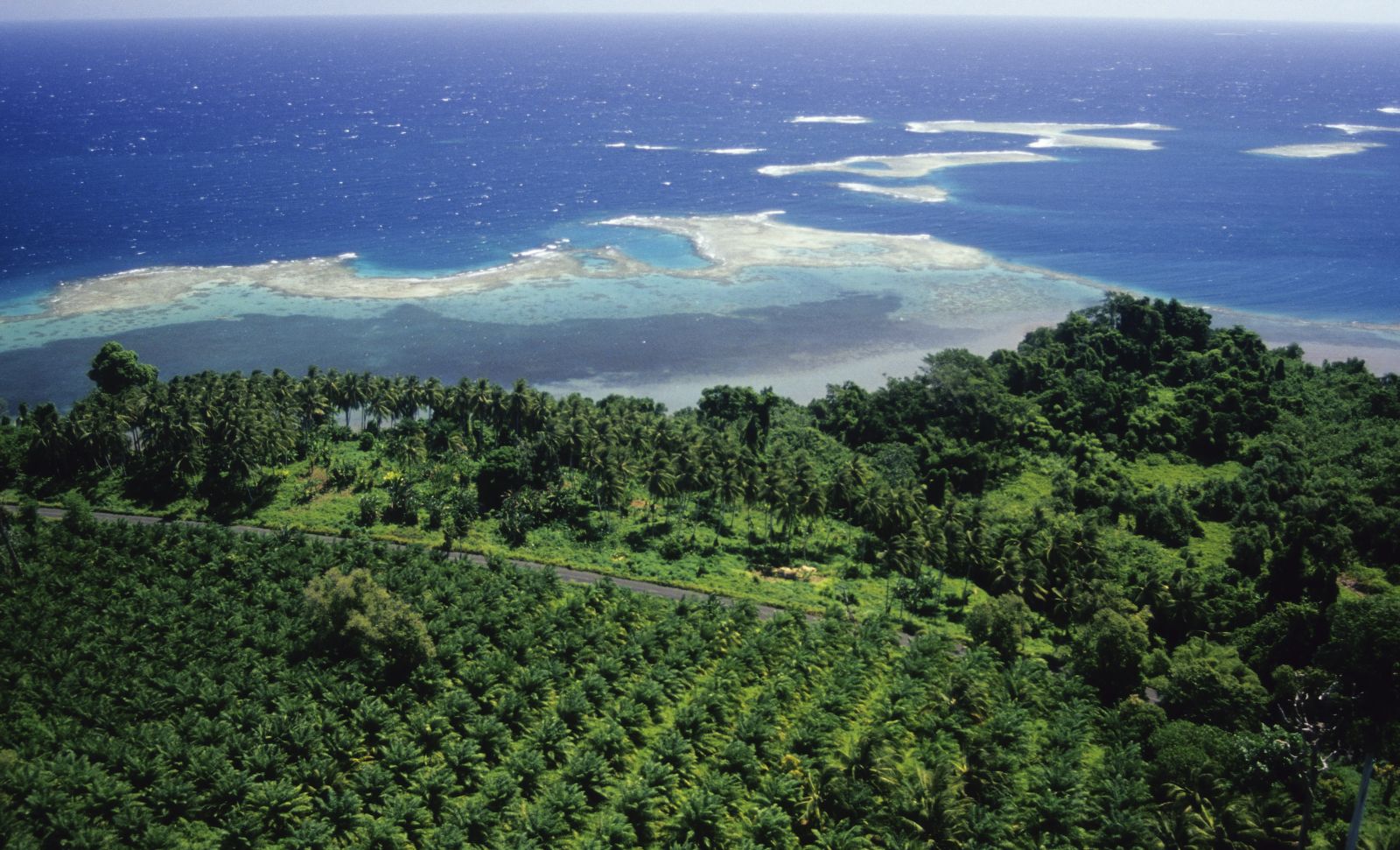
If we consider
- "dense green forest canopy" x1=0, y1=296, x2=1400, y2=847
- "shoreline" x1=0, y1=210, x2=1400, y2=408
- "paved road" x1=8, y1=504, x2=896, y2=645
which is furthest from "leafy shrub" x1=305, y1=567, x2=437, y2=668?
"shoreline" x1=0, y1=210, x2=1400, y2=408

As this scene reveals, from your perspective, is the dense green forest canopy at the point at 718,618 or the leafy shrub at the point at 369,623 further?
the leafy shrub at the point at 369,623

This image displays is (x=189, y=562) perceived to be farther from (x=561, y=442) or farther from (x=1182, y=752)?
(x=1182, y=752)

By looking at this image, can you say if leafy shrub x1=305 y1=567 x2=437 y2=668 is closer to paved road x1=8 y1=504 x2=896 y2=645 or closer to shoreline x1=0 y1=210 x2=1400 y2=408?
paved road x1=8 y1=504 x2=896 y2=645

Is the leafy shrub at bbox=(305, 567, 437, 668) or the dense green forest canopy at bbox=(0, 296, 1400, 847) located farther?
the leafy shrub at bbox=(305, 567, 437, 668)

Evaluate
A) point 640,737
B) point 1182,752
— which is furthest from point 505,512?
point 1182,752

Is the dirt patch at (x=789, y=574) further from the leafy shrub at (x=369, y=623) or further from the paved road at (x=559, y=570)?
the leafy shrub at (x=369, y=623)

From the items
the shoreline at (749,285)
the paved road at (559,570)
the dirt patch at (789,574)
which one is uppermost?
the shoreline at (749,285)

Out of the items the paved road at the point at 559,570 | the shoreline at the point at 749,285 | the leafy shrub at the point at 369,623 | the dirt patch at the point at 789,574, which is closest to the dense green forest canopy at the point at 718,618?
the leafy shrub at the point at 369,623
